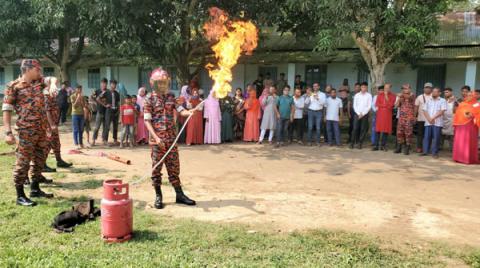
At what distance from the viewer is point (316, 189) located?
7.16m

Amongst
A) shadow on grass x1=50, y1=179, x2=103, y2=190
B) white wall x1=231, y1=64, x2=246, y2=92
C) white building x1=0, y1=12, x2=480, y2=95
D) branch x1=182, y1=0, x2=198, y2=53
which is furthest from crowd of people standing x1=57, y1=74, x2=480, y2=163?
white wall x1=231, y1=64, x2=246, y2=92

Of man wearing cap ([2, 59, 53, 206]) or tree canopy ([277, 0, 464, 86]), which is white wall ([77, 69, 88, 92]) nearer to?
tree canopy ([277, 0, 464, 86])

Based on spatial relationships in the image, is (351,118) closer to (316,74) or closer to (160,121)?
(160,121)

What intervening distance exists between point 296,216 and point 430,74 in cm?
1509

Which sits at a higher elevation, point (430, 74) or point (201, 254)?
point (430, 74)

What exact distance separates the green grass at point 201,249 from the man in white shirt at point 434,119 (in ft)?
21.3

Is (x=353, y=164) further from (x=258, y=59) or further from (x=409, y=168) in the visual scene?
(x=258, y=59)

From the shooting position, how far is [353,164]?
9398 mm

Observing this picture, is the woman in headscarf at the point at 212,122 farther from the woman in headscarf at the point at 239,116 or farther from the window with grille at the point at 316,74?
the window with grille at the point at 316,74

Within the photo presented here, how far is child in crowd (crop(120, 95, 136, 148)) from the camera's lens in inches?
444

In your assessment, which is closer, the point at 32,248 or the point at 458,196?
the point at 32,248

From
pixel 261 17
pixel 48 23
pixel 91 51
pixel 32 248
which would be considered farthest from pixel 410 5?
pixel 91 51

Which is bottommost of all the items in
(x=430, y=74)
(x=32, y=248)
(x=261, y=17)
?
(x=32, y=248)

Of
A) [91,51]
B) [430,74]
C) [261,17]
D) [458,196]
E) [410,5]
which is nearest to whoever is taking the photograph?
[458,196]
